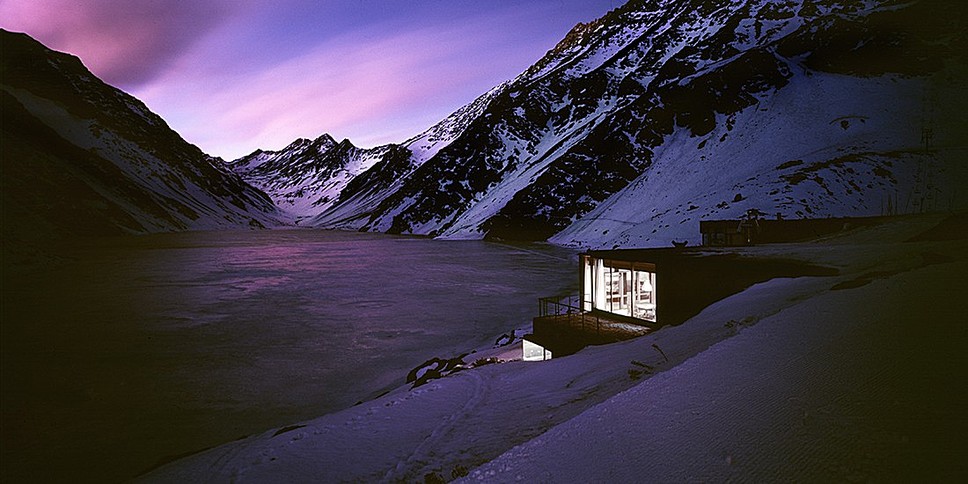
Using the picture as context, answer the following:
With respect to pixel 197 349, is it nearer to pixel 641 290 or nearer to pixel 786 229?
pixel 641 290

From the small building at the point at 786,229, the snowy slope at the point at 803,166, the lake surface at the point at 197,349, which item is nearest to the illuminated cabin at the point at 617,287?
the lake surface at the point at 197,349

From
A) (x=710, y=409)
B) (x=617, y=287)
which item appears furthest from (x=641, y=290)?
(x=710, y=409)

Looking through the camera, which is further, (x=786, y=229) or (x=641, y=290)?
(x=786, y=229)

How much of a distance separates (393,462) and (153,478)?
5.83 meters

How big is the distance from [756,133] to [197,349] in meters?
91.1

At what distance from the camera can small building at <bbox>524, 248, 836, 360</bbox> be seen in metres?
16.6

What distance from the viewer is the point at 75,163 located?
429 ft

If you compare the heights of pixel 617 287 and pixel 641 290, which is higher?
pixel 617 287

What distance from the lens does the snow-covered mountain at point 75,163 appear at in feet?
330

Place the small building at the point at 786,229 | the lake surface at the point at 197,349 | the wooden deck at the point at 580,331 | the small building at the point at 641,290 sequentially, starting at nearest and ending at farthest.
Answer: the lake surface at the point at 197,349 < the small building at the point at 641,290 < the wooden deck at the point at 580,331 < the small building at the point at 786,229

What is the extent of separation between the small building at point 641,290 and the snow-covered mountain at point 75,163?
245 feet

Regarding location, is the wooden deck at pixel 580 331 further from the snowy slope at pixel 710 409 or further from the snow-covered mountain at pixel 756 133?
the snow-covered mountain at pixel 756 133

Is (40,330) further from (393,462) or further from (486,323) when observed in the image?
(393,462)

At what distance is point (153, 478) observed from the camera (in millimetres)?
10852
